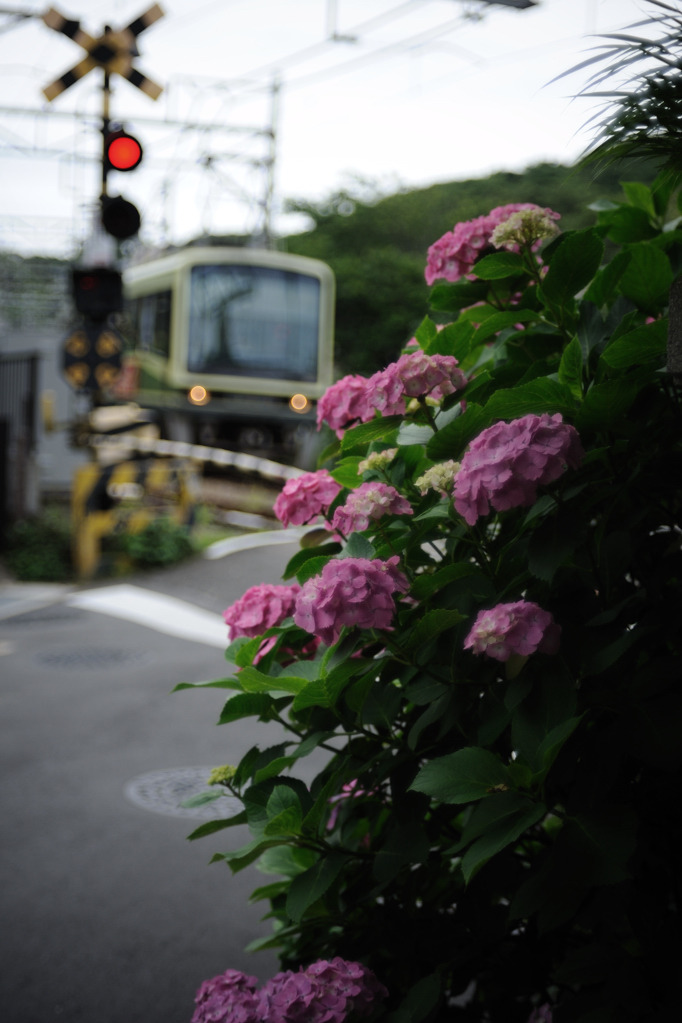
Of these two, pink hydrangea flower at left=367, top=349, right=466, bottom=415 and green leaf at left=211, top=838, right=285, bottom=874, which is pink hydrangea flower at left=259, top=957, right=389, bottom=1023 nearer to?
green leaf at left=211, top=838, right=285, bottom=874

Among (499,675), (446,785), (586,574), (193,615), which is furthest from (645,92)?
(193,615)

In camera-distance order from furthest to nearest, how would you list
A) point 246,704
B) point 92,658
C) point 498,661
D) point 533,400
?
point 92,658, point 246,704, point 498,661, point 533,400

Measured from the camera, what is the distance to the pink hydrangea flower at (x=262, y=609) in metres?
2.10

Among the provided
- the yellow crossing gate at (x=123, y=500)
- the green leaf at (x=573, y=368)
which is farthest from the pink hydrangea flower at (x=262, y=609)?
the yellow crossing gate at (x=123, y=500)

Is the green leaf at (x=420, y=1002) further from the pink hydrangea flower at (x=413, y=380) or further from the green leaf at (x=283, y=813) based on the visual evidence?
the pink hydrangea flower at (x=413, y=380)

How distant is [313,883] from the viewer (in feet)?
5.75

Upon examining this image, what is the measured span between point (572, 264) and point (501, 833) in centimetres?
94

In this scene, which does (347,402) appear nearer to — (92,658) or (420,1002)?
(420,1002)

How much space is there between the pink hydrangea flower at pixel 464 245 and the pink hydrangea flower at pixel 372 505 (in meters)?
0.66

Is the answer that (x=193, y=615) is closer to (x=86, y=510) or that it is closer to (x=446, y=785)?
(x=86, y=510)

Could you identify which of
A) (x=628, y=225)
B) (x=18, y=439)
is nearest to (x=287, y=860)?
(x=628, y=225)

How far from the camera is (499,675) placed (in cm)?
179

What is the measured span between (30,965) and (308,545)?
2.46 m

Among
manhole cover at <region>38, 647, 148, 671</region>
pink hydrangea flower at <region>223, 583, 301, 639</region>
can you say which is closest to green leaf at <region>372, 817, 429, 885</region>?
pink hydrangea flower at <region>223, 583, 301, 639</region>
